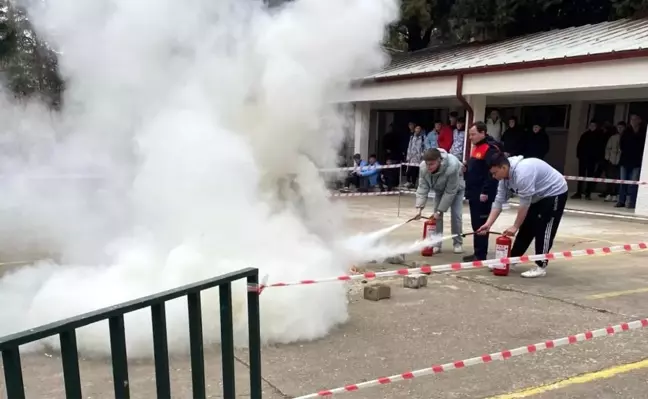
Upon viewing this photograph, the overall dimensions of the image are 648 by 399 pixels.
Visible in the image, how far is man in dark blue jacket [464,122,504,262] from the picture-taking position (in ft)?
19.8

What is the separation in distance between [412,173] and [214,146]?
429 inches

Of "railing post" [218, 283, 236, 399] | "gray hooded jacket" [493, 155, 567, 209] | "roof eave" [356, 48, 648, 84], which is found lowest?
"railing post" [218, 283, 236, 399]

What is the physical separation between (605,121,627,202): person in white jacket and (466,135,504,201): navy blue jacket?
632 centimetres

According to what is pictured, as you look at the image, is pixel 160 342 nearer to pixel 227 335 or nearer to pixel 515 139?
pixel 227 335

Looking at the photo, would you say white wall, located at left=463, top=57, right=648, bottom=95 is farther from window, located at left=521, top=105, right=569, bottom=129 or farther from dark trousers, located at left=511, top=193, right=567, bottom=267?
dark trousers, located at left=511, top=193, right=567, bottom=267

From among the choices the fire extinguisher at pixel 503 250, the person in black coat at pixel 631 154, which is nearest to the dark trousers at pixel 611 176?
the person in black coat at pixel 631 154

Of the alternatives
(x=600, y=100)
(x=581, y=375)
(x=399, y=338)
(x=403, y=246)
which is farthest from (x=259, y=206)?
(x=600, y=100)

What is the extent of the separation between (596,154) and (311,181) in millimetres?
9158

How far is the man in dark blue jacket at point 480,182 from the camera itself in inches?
237

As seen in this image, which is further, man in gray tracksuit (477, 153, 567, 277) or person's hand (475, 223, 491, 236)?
person's hand (475, 223, 491, 236)

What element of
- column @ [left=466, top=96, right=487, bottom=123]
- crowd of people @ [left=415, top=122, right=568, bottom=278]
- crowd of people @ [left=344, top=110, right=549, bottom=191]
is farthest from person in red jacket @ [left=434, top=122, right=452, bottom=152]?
crowd of people @ [left=415, top=122, right=568, bottom=278]

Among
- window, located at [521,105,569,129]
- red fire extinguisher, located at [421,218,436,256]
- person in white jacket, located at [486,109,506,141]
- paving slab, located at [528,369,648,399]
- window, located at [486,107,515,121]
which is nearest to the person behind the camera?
paving slab, located at [528,369,648,399]

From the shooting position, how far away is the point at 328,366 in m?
3.54

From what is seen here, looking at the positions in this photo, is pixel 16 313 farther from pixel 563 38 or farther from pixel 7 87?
pixel 563 38
